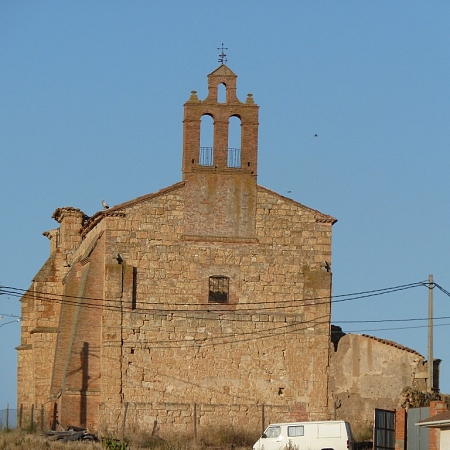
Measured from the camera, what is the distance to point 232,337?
167ft

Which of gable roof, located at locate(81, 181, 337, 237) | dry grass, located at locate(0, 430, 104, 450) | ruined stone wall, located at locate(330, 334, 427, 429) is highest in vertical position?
gable roof, located at locate(81, 181, 337, 237)

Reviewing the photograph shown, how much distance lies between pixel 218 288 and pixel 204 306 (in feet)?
2.45

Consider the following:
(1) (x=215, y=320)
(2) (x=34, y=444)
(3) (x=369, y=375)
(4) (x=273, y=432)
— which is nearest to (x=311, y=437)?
(4) (x=273, y=432)

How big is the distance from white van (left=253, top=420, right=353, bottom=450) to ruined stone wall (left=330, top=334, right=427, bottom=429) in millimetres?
4271

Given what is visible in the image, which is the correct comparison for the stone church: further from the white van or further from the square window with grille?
the white van

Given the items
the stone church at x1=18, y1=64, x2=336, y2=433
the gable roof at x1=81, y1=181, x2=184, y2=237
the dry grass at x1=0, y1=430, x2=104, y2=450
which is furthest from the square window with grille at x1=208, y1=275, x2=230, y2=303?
the dry grass at x1=0, y1=430, x2=104, y2=450

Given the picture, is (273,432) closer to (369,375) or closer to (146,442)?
(146,442)

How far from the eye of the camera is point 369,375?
50.8m

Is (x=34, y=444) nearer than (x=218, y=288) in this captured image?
Yes

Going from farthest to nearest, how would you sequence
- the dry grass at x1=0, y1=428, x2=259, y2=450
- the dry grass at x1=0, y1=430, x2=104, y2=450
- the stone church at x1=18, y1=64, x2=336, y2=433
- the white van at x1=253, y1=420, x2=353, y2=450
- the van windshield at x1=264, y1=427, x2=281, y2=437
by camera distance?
1. the stone church at x1=18, y1=64, x2=336, y2=433
2. the van windshield at x1=264, y1=427, x2=281, y2=437
3. the white van at x1=253, y1=420, x2=353, y2=450
4. the dry grass at x1=0, y1=428, x2=259, y2=450
5. the dry grass at x1=0, y1=430, x2=104, y2=450

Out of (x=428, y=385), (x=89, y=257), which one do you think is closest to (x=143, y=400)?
(x=89, y=257)

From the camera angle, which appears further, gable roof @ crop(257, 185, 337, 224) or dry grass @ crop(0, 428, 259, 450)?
gable roof @ crop(257, 185, 337, 224)

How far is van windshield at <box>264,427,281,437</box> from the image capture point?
153 ft

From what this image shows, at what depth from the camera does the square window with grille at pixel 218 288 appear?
5100 centimetres
